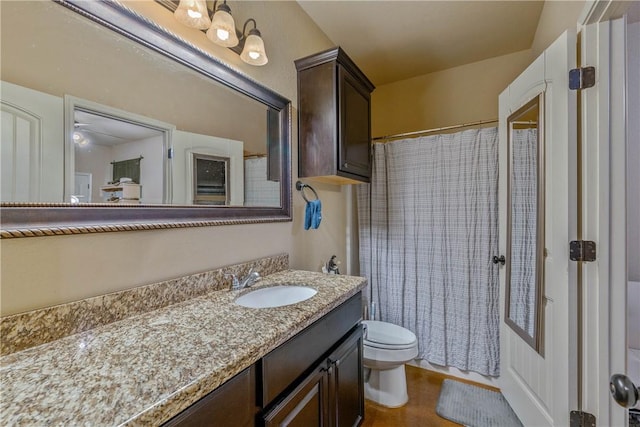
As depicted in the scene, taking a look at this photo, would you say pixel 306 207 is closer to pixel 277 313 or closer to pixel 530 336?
pixel 277 313

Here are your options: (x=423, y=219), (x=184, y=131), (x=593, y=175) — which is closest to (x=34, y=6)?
(x=184, y=131)

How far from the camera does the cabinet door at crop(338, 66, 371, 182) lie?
1.70 meters

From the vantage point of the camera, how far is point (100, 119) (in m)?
0.89

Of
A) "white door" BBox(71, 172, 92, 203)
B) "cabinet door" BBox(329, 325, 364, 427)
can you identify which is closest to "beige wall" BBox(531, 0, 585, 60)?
"cabinet door" BBox(329, 325, 364, 427)

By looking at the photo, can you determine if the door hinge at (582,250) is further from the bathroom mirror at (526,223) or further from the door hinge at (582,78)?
the door hinge at (582,78)

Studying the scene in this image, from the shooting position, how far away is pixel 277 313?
3.13ft

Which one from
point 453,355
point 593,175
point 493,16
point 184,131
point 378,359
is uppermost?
point 493,16

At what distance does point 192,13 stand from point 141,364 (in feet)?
3.93

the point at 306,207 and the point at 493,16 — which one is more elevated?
the point at 493,16

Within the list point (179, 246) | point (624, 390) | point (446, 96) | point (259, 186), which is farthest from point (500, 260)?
point (179, 246)

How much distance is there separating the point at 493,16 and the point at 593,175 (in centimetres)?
147

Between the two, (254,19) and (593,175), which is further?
(254,19)

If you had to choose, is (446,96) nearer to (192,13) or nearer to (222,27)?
(222,27)

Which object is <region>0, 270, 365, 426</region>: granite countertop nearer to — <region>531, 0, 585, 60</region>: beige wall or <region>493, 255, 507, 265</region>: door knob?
<region>493, 255, 507, 265</region>: door knob
